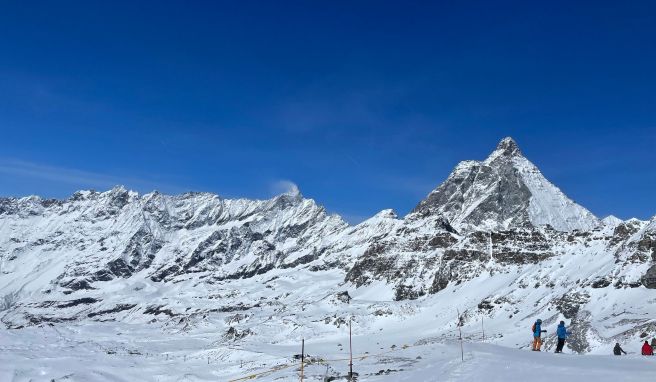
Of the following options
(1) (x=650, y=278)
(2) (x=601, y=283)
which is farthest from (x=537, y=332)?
(2) (x=601, y=283)

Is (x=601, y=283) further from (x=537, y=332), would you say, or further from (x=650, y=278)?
(x=537, y=332)

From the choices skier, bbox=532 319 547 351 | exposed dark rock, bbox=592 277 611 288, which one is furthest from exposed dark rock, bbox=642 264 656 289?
skier, bbox=532 319 547 351

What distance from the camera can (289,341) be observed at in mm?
99375

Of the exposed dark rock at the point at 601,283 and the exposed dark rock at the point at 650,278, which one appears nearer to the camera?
the exposed dark rock at the point at 650,278

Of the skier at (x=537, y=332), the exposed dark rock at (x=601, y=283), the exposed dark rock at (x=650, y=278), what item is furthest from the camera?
the exposed dark rock at (x=601, y=283)

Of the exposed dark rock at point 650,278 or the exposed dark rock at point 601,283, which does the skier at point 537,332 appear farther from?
the exposed dark rock at point 601,283

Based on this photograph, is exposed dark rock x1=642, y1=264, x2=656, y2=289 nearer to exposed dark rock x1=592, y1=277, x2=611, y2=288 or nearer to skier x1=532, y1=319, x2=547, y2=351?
exposed dark rock x1=592, y1=277, x2=611, y2=288

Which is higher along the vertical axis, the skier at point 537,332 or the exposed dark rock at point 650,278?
the exposed dark rock at point 650,278

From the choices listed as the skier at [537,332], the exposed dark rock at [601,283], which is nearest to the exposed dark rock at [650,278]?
the exposed dark rock at [601,283]

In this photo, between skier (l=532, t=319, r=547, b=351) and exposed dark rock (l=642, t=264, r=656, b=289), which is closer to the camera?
skier (l=532, t=319, r=547, b=351)

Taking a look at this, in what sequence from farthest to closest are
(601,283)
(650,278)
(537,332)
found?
(601,283) < (650,278) < (537,332)

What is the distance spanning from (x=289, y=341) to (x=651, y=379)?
8664 cm

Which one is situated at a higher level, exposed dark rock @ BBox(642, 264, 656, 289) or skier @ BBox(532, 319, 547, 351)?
exposed dark rock @ BBox(642, 264, 656, 289)

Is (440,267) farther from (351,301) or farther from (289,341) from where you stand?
(289,341)
